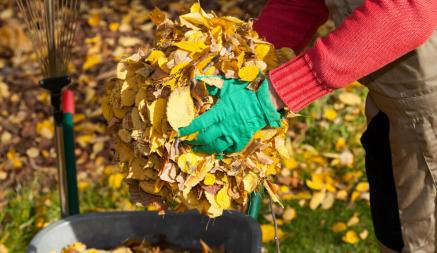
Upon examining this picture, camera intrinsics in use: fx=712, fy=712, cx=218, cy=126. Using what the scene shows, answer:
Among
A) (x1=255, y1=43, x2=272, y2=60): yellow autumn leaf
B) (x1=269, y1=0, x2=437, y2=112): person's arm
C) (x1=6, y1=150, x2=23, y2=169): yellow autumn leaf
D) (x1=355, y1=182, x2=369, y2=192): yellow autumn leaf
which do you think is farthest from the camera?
(x1=6, y1=150, x2=23, y2=169): yellow autumn leaf

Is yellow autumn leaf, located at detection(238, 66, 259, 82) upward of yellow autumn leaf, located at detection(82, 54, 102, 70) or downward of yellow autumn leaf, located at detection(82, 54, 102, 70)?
upward

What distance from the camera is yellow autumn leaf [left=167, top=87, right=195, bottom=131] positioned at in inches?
55.1

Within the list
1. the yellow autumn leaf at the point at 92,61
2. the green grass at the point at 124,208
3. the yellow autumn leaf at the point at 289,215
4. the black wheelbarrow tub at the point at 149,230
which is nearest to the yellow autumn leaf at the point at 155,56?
the black wheelbarrow tub at the point at 149,230

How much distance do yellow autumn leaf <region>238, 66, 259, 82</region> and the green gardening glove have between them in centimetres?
1

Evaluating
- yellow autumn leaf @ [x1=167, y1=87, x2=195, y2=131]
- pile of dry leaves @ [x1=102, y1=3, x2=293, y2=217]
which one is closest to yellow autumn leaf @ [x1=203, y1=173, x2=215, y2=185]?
pile of dry leaves @ [x1=102, y1=3, x2=293, y2=217]

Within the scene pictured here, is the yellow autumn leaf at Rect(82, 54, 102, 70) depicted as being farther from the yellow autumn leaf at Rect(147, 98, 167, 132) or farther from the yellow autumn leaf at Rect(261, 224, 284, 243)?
the yellow autumn leaf at Rect(147, 98, 167, 132)

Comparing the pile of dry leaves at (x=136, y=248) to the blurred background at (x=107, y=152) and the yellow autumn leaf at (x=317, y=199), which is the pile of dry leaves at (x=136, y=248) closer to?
the blurred background at (x=107, y=152)

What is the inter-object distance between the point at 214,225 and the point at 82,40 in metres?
2.37

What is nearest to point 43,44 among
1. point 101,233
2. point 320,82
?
point 101,233

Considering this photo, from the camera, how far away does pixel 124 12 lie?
13.9 ft

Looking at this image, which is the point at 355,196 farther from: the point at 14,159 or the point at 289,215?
the point at 14,159

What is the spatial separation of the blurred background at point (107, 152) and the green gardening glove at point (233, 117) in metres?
1.27

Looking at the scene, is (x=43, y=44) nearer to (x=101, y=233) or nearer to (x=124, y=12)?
(x=101, y=233)

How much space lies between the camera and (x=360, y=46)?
140 cm
